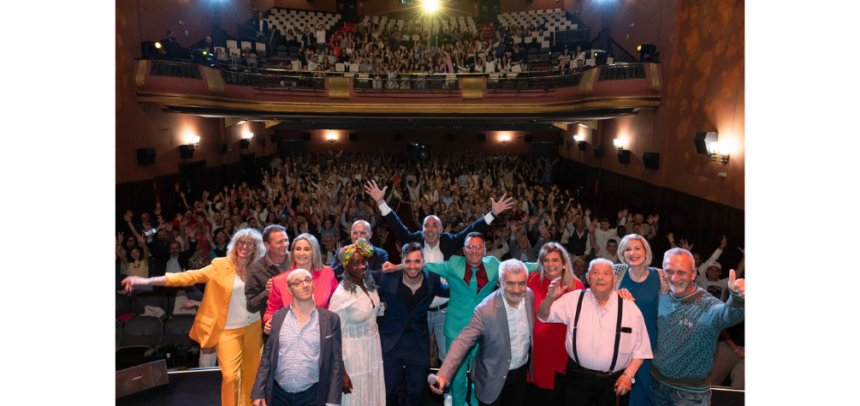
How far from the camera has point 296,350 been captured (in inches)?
110

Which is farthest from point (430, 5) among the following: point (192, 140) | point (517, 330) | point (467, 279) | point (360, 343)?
point (517, 330)

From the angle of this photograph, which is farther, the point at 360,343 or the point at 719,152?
the point at 719,152

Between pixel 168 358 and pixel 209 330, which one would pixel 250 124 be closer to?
pixel 168 358

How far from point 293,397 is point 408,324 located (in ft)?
2.81

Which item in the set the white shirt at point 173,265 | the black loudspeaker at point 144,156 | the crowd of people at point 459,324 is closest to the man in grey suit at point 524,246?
the crowd of people at point 459,324

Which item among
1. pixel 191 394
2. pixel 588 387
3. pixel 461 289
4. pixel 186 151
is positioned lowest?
pixel 191 394

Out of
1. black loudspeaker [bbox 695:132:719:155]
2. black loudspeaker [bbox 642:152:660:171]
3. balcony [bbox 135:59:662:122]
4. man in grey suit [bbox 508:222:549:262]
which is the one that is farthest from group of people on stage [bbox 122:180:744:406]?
balcony [bbox 135:59:662:122]

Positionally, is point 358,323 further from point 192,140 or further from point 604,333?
point 192,140

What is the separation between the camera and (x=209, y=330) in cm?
313

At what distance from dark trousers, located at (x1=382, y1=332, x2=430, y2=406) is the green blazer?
0.90ft

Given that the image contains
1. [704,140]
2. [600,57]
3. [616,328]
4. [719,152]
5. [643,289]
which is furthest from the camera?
[600,57]

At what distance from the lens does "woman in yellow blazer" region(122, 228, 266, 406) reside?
10.3 ft

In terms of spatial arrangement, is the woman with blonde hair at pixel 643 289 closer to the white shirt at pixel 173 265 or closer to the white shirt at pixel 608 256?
the white shirt at pixel 608 256

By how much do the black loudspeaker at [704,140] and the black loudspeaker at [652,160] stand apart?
140 cm
